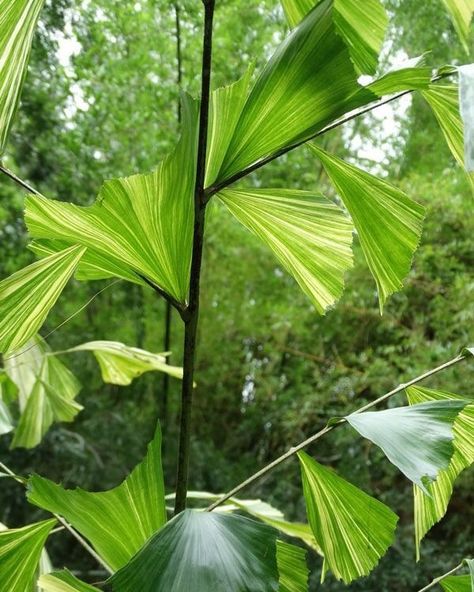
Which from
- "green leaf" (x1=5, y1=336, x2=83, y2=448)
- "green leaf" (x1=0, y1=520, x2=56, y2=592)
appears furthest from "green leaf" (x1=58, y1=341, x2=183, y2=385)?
"green leaf" (x1=0, y1=520, x2=56, y2=592)

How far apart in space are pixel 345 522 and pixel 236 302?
2.35 metres

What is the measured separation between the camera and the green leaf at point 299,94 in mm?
441

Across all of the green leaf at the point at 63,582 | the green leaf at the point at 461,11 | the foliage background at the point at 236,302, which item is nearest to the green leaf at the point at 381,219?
the green leaf at the point at 461,11

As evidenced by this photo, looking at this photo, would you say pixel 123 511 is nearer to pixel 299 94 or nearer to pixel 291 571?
pixel 291 571

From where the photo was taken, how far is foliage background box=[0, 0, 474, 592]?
2.06 m

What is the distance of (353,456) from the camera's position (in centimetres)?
247

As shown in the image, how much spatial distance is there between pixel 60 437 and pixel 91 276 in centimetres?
197

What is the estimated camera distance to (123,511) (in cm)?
58

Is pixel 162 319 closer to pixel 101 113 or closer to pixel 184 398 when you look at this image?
pixel 101 113

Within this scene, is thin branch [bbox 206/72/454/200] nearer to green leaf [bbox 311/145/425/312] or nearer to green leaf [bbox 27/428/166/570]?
green leaf [bbox 311/145/425/312]

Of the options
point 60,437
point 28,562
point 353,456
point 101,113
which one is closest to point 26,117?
point 101,113

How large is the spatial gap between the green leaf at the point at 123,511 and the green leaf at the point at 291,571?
113 millimetres

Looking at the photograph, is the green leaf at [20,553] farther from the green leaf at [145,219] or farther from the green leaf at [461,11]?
the green leaf at [461,11]

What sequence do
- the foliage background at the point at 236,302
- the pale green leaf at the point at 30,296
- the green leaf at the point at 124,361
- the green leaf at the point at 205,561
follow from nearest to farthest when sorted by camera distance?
the green leaf at the point at 205,561, the pale green leaf at the point at 30,296, the green leaf at the point at 124,361, the foliage background at the point at 236,302
